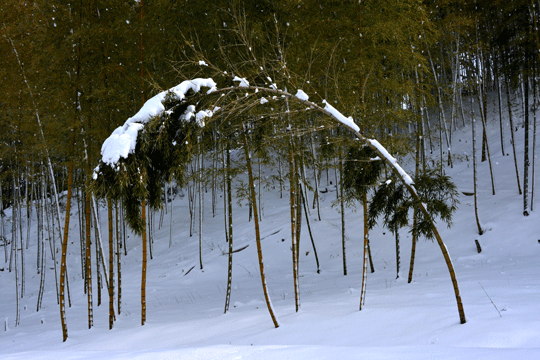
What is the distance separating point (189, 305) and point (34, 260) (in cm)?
1085

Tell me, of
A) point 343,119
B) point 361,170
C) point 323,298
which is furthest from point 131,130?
point 323,298

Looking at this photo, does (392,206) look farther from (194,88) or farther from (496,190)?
(496,190)

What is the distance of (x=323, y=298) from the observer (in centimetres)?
671

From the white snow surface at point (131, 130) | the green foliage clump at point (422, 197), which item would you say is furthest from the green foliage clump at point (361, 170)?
the white snow surface at point (131, 130)

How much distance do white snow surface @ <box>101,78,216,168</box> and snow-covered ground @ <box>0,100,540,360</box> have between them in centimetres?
201

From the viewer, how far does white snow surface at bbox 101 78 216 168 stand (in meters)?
3.60

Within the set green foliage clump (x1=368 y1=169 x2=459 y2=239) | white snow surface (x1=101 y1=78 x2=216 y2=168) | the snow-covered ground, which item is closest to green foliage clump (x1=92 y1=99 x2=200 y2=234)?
white snow surface (x1=101 y1=78 x2=216 y2=168)

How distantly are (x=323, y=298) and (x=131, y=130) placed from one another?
4.66m

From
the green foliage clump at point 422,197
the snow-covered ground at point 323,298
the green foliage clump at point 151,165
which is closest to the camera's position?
the snow-covered ground at point 323,298

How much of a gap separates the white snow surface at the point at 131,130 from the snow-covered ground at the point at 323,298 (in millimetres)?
2012

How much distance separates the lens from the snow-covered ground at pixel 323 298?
3.57 metres

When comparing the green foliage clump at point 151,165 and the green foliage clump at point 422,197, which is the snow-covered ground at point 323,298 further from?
the green foliage clump at point 151,165

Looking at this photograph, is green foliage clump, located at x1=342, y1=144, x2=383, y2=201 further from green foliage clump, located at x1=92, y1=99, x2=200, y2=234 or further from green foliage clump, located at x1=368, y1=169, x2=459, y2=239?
green foliage clump, located at x1=92, y1=99, x2=200, y2=234

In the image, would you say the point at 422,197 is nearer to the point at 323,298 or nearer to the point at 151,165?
the point at 323,298
